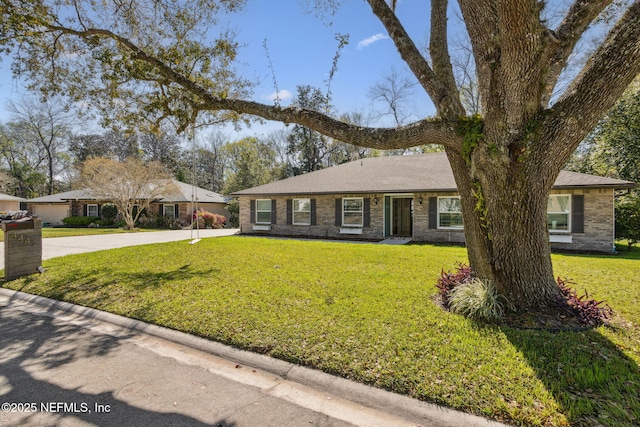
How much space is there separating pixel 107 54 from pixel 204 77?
2193 millimetres

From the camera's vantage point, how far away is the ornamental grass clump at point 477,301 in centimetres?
418

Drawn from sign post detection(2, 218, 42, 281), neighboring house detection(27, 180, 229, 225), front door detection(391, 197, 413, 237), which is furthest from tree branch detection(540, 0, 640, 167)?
neighboring house detection(27, 180, 229, 225)

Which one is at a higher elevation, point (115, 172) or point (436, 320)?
point (115, 172)

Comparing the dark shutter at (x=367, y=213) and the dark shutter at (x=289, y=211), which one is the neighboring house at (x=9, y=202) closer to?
the dark shutter at (x=289, y=211)

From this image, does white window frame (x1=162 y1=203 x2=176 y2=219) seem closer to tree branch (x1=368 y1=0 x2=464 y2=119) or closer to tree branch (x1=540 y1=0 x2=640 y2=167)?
tree branch (x1=368 y1=0 x2=464 y2=119)

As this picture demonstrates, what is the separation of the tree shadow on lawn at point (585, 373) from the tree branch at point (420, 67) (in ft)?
9.84

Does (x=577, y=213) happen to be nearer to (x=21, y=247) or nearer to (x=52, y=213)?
(x=21, y=247)

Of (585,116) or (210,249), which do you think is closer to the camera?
(585,116)

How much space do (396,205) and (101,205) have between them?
24070 mm

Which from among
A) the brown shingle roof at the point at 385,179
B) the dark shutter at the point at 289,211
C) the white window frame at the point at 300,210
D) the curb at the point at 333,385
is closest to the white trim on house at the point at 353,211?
the brown shingle roof at the point at 385,179

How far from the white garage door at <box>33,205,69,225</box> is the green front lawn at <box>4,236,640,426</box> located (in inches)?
967

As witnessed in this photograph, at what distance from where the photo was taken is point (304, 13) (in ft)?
22.1

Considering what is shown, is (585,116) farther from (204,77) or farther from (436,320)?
(204,77)

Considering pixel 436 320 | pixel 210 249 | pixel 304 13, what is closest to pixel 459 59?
pixel 304 13
